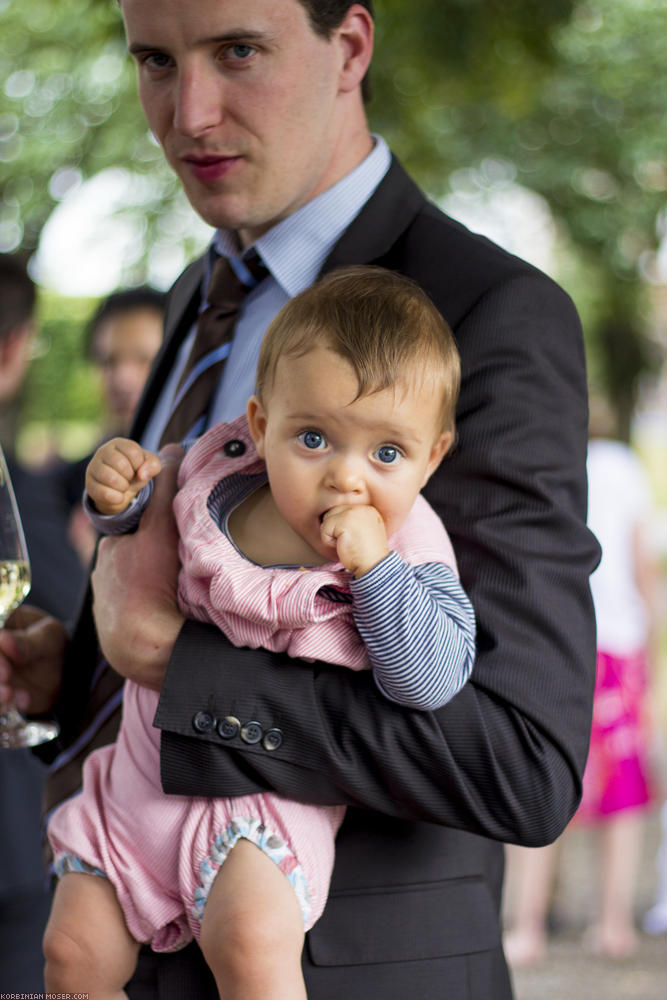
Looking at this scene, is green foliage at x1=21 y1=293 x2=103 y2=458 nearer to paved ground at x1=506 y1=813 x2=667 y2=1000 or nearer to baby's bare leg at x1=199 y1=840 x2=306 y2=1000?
paved ground at x1=506 y1=813 x2=667 y2=1000

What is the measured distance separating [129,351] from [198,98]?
3965 mm

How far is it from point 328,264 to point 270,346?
→ 1.10ft

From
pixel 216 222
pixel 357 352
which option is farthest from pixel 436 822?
pixel 216 222

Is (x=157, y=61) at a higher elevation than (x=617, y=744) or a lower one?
higher

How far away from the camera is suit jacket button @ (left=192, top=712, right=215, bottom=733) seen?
1.76 meters

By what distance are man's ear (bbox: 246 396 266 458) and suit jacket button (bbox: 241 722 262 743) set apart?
0.44 meters

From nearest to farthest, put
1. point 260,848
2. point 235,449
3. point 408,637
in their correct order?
point 408,637 < point 260,848 < point 235,449

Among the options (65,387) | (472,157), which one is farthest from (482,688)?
(65,387)

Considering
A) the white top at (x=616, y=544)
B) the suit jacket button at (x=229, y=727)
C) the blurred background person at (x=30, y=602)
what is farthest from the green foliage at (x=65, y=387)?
the suit jacket button at (x=229, y=727)

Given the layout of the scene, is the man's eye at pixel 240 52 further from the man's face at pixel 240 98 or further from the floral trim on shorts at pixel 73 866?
the floral trim on shorts at pixel 73 866

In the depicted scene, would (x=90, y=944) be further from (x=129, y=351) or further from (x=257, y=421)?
(x=129, y=351)

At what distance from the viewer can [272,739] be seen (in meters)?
1.75

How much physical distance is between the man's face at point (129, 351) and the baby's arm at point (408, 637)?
4.43m

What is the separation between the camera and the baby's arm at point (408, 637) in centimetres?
166
